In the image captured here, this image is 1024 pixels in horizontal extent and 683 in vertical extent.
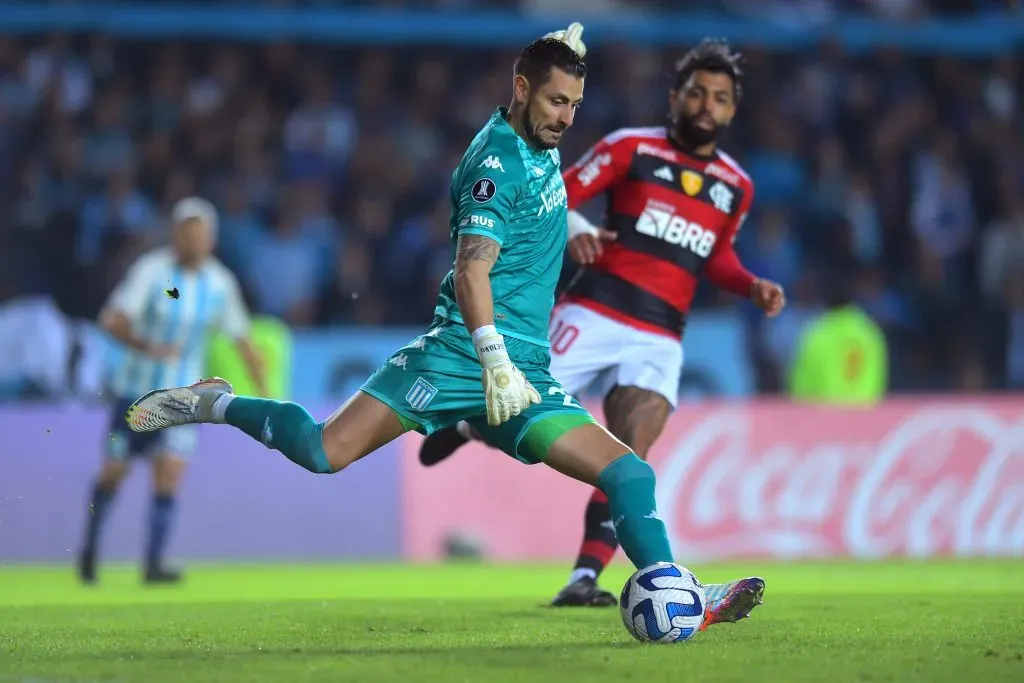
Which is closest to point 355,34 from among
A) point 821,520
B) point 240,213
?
point 240,213

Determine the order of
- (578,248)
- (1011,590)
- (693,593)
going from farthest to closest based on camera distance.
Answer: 1. (1011,590)
2. (578,248)
3. (693,593)

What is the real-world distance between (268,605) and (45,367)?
21.2 ft

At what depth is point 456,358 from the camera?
5.92m

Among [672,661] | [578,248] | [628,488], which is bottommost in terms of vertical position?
[672,661]

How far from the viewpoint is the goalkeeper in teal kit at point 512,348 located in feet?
18.7

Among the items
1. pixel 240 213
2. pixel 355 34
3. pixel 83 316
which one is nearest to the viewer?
pixel 83 316

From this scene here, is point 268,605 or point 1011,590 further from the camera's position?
point 1011,590

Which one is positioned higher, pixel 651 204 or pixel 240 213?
pixel 240 213

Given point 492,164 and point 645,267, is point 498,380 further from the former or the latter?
point 645,267

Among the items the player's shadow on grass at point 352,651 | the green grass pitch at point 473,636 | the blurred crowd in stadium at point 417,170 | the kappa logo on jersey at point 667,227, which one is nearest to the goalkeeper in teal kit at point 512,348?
the player's shadow on grass at point 352,651

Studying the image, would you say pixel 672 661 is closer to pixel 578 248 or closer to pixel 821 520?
pixel 578 248

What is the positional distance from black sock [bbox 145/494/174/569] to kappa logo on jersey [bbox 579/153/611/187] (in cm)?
469

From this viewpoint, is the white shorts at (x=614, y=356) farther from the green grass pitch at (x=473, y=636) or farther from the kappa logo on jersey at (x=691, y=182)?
the green grass pitch at (x=473, y=636)

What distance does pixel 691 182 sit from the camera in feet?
25.8
